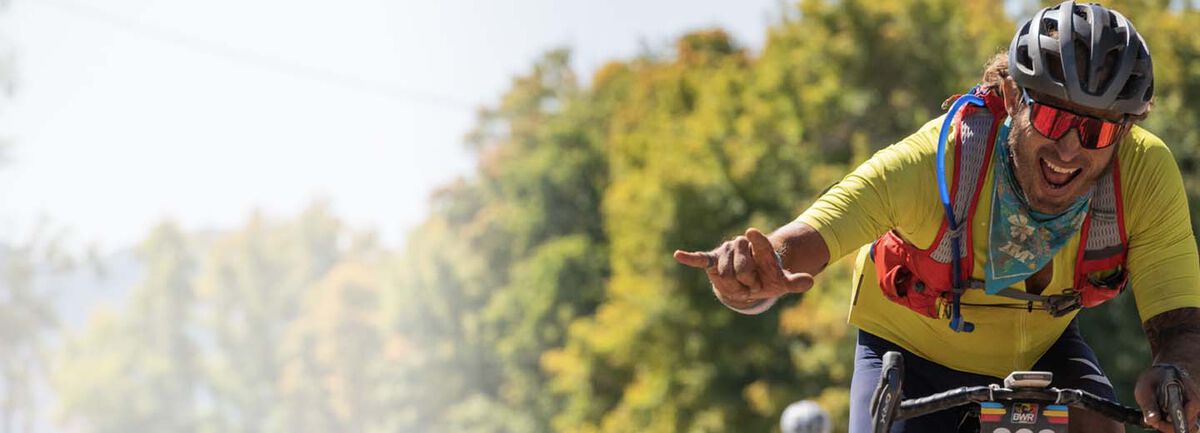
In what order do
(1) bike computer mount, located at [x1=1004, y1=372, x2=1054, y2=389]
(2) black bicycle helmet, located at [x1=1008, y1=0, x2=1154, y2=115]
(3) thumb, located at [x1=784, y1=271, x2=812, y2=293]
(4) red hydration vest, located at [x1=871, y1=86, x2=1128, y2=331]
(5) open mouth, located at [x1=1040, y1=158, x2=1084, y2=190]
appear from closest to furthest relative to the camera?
(3) thumb, located at [x1=784, y1=271, x2=812, y2=293] < (1) bike computer mount, located at [x1=1004, y1=372, x2=1054, y2=389] < (2) black bicycle helmet, located at [x1=1008, y1=0, x2=1154, y2=115] < (5) open mouth, located at [x1=1040, y1=158, x2=1084, y2=190] < (4) red hydration vest, located at [x1=871, y1=86, x2=1128, y2=331]

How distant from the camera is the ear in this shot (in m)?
4.70

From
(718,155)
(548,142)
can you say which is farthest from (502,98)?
(718,155)

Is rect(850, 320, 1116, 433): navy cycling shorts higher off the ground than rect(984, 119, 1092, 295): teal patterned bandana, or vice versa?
rect(984, 119, 1092, 295): teal patterned bandana

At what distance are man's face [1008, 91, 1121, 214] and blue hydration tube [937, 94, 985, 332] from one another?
17 centimetres

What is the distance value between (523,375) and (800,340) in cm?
2122

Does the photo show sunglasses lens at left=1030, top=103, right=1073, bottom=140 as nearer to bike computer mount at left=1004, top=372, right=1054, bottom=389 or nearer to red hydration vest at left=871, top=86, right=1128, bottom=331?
red hydration vest at left=871, top=86, right=1128, bottom=331

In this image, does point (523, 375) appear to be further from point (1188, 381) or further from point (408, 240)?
point (1188, 381)

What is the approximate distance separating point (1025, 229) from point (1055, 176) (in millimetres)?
163

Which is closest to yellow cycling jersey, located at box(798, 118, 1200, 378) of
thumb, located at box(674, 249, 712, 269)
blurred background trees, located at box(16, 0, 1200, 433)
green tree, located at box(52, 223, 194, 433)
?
thumb, located at box(674, 249, 712, 269)

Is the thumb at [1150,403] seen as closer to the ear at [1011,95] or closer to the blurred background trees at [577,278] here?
the ear at [1011,95]

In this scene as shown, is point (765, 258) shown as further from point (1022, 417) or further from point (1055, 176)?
point (1055, 176)

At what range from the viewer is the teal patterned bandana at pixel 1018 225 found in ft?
15.4

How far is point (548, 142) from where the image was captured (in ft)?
178

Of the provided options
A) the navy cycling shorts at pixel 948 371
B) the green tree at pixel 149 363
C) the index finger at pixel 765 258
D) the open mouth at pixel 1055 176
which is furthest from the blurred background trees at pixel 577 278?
the index finger at pixel 765 258
